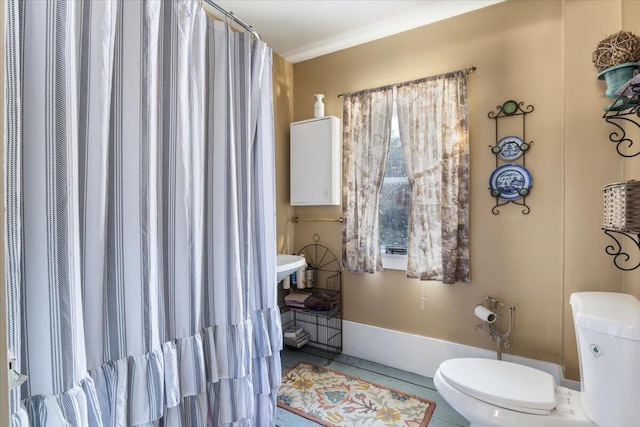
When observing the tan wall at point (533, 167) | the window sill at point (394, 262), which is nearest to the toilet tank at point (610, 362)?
the tan wall at point (533, 167)

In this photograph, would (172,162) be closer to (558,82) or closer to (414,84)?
(414,84)

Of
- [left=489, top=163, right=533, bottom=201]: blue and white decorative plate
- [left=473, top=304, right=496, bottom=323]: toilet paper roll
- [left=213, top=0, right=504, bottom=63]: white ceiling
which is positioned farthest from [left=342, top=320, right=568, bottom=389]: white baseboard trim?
[left=213, top=0, right=504, bottom=63]: white ceiling

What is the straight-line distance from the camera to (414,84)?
229cm

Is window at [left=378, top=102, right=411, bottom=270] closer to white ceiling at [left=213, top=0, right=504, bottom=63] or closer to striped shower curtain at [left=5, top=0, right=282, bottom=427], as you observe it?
white ceiling at [left=213, top=0, right=504, bottom=63]

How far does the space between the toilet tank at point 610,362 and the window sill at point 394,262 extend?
1.16 metres

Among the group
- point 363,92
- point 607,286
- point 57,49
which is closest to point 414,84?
point 363,92

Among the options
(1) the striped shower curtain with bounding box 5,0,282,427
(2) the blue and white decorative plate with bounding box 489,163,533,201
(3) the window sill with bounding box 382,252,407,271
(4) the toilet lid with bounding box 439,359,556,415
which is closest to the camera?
(1) the striped shower curtain with bounding box 5,0,282,427

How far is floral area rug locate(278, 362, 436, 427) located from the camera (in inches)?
71.6

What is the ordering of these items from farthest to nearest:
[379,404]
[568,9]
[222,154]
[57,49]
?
[379,404] → [568,9] → [222,154] → [57,49]

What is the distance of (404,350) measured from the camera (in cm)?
237

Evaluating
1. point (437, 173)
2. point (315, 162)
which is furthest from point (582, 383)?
point (315, 162)

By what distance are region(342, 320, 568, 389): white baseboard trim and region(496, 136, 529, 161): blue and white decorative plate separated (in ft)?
4.21

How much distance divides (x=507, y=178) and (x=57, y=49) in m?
2.23

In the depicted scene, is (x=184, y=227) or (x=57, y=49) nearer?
(x=57, y=49)
